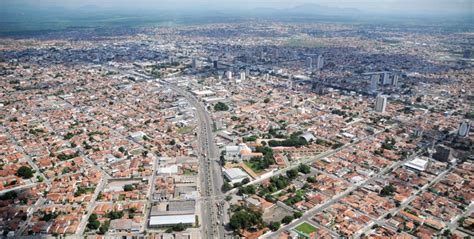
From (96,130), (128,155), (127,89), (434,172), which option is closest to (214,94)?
(127,89)

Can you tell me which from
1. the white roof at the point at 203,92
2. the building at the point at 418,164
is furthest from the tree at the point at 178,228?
the white roof at the point at 203,92

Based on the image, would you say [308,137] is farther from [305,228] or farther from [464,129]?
[464,129]

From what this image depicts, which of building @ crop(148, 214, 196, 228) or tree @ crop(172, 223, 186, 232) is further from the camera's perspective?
building @ crop(148, 214, 196, 228)

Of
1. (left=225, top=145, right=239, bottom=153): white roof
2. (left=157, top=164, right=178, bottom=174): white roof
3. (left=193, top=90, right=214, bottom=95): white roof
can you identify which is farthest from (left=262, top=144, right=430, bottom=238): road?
(left=193, top=90, right=214, bottom=95): white roof

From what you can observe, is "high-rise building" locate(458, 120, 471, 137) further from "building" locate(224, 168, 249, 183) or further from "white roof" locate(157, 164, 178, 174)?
"white roof" locate(157, 164, 178, 174)

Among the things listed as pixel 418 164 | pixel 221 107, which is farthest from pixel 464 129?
pixel 221 107

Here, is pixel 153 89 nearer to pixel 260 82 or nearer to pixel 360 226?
pixel 260 82
